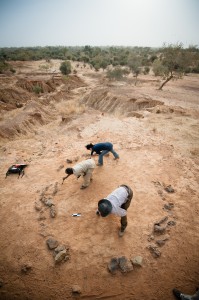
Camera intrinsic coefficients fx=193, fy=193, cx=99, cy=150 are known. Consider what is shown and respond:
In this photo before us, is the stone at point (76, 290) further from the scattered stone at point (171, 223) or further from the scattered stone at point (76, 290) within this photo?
the scattered stone at point (171, 223)

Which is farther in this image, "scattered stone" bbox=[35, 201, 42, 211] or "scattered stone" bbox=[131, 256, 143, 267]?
"scattered stone" bbox=[35, 201, 42, 211]

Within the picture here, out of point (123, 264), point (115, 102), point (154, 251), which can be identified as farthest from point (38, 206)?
point (115, 102)

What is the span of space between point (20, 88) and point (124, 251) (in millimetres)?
19356

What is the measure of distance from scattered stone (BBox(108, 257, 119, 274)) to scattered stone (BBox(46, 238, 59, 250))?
50.3 inches

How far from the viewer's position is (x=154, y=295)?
3.55 metres

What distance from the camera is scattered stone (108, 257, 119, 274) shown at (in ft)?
12.7

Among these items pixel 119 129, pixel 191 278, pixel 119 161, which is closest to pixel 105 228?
pixel 191 278

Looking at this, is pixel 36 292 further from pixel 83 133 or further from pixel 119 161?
pixel 83 133

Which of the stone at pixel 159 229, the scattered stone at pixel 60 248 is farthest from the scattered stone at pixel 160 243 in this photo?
the scattered stone at pixel 60 248

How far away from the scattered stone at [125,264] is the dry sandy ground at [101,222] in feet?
0.31

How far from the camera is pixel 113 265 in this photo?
12.8 ft

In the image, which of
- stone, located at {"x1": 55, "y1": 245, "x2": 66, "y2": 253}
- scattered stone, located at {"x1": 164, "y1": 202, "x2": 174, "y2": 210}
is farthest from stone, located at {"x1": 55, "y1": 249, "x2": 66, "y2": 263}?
scattered stone, located at {"x1": 164, "y1": 202, "x2": 174, "y2": 210}

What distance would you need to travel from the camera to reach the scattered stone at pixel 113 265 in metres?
3.86

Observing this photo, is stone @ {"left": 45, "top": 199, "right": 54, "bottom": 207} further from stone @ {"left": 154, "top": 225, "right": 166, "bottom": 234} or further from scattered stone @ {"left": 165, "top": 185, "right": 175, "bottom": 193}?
scattered stone @ {"left": 165, "top": 185, "right": 175, "bottom": 193}
